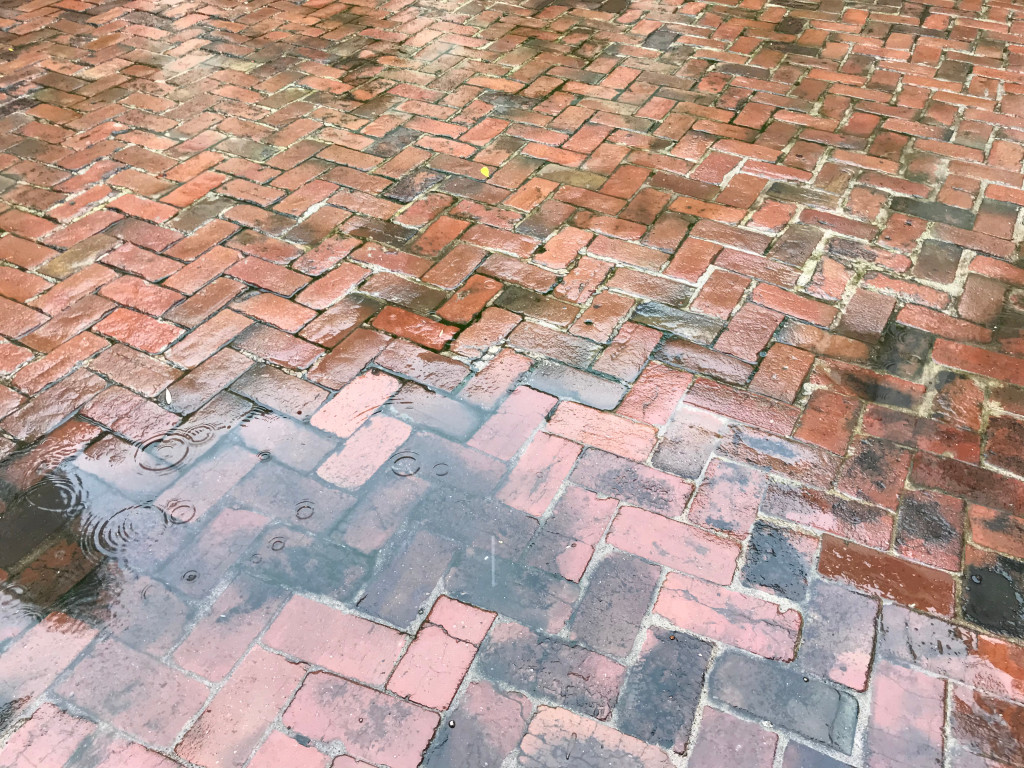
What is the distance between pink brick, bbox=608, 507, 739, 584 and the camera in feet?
7.07

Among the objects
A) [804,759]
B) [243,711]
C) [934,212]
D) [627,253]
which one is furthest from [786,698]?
[934,212]

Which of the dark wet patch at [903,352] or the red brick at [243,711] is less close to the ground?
the red brick at [243,711]

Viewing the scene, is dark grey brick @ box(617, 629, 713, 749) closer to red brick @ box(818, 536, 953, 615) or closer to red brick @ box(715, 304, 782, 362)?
red brick @ box(818, 536, 953, 615)

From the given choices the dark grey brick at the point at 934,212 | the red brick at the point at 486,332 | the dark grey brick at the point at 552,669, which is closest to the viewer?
the dark grey brick at the point at 552,669

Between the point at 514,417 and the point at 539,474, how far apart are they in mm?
249

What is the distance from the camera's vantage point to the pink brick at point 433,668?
6.24 ft

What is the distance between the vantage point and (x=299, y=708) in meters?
1.89

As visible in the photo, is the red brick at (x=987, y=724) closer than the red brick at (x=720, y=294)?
Yes

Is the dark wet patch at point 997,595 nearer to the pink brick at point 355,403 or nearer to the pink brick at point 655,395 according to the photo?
the pink brick at point 655,395

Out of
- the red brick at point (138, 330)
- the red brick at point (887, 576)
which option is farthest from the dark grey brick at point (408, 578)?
the red brick at point (138, 330)

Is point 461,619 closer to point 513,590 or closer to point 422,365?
point 513,590

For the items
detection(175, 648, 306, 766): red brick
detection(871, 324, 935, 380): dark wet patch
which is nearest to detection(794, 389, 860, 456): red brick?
detection(871, 324, 935, 380): dark wet patch

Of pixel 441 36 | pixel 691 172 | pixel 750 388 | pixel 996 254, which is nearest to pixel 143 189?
pixel 441 36

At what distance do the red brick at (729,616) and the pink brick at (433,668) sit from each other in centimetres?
54
